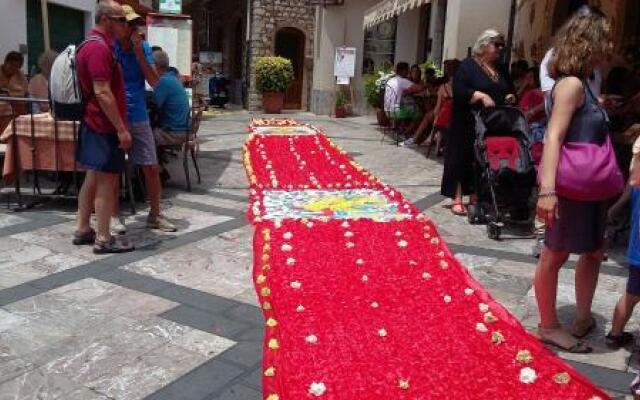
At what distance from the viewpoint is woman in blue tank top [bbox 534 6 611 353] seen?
313 centimetres

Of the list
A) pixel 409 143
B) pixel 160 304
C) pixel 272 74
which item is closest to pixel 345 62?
pixel 272 74

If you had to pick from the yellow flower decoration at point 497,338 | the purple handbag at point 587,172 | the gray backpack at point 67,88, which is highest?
the gray backpack at point 67,88

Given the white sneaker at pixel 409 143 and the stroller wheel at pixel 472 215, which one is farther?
the white sneaker at pixel 409 143

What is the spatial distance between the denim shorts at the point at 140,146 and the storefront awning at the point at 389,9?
5802mm

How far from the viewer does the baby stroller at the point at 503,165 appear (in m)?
5.55

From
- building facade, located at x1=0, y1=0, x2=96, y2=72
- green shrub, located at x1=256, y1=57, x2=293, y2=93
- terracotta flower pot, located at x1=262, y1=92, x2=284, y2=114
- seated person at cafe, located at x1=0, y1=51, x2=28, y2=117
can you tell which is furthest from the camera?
terracotta flower pot, located at x1=262, y1=92, x2=284, y2=114

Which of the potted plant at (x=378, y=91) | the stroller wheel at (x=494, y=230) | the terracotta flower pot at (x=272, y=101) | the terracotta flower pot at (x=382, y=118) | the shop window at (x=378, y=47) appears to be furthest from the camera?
the terracotta flower pot at (x=272, y=101)

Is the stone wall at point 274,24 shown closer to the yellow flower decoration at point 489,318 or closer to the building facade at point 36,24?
the building facade at point 36,24

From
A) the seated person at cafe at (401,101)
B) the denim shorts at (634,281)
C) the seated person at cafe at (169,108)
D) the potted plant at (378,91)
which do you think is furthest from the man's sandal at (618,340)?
the potted plant at (378,91)

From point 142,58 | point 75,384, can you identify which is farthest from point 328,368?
point 142,58

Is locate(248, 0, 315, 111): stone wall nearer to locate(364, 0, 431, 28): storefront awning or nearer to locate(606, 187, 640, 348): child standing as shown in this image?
locate(364, 0, 431, 28): storefront awning

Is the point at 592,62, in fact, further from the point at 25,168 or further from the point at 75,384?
the point at 25,168

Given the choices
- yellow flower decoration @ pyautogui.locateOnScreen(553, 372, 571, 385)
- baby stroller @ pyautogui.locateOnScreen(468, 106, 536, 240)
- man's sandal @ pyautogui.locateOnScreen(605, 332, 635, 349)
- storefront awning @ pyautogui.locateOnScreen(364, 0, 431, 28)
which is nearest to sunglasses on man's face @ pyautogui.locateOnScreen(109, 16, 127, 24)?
baby stroller @ pyautogui.locateOnScreen(468, 106, 536, 240)

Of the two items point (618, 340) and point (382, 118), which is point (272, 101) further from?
point (618, 340)
